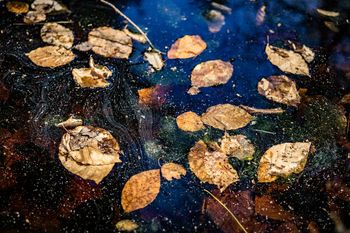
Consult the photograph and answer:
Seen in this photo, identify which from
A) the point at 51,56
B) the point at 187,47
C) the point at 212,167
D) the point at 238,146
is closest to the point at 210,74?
the point at 187,47

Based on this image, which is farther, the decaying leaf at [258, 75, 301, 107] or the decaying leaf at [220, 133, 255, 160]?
the decaying leaf at [258, 75, 301, 107]

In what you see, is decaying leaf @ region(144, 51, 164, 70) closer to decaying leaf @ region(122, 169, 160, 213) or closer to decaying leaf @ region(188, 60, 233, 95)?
decaying leaf @ region(188, 60, 233, 95)

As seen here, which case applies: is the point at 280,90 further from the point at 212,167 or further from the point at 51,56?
the point at 51,56

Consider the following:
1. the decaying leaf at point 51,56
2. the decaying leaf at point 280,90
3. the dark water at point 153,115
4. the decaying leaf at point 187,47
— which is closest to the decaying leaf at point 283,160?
the dark water at point 153,115

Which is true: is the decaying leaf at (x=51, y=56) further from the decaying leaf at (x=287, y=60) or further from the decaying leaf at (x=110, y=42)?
the decaying leaf at (x=287, y=60)

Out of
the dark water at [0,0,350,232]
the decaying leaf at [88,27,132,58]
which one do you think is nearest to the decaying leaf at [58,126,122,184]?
the dark water at [0,0,350,232]

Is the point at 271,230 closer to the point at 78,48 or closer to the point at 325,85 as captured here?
the point at 325,85

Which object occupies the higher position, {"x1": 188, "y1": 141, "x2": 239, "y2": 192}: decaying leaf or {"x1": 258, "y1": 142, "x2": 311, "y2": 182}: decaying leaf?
{"x1": 258, "y1": 142, "x2": 311, "y2": 182}: decaying leaf
